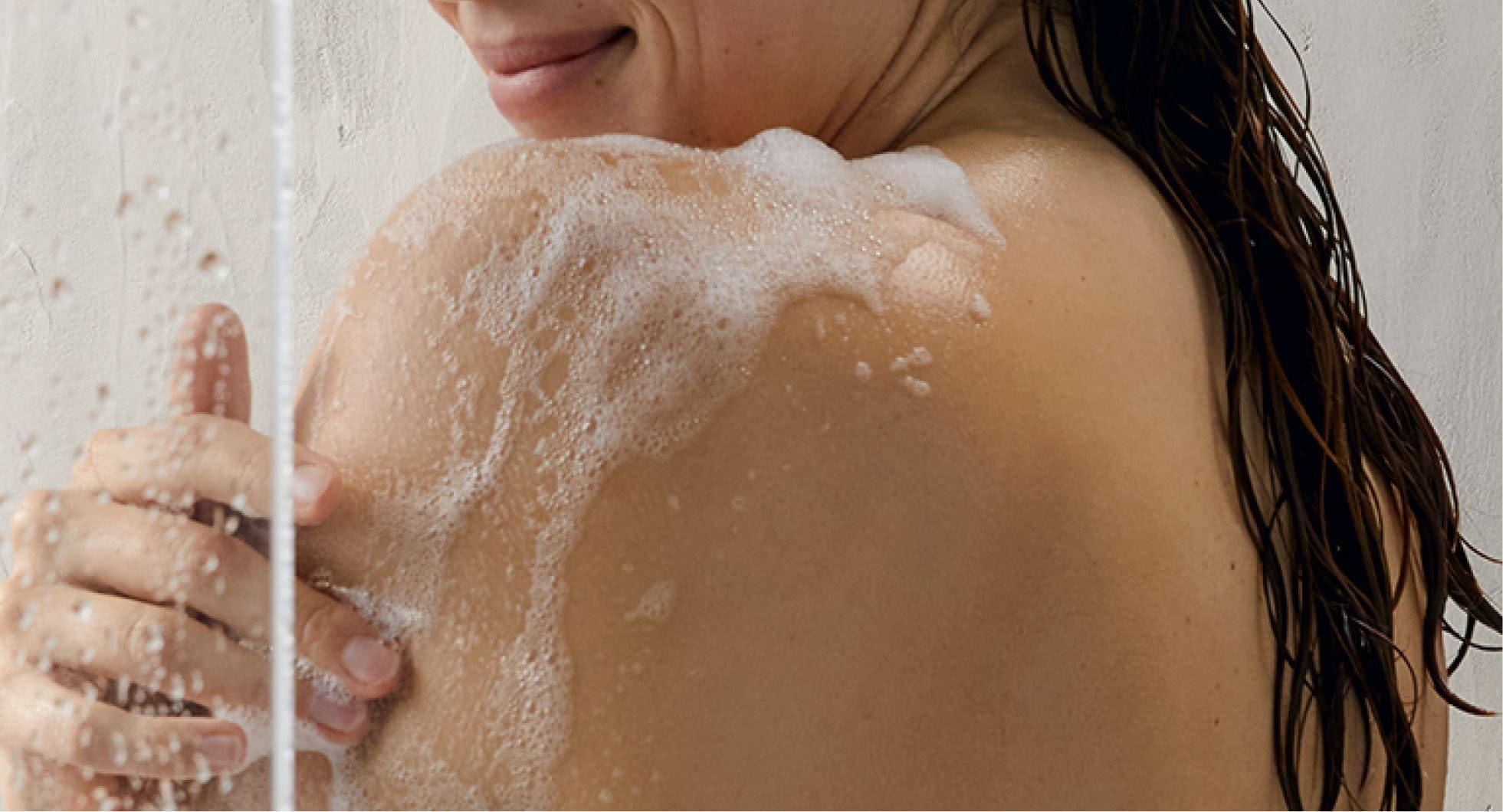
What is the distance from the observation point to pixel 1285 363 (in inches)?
29.2

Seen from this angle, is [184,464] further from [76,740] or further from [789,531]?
[789,531]

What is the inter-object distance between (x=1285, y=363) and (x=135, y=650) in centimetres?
55

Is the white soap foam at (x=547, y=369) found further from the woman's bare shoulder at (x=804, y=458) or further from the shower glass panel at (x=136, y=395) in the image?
the shower glass panel at (x=136, y=395)

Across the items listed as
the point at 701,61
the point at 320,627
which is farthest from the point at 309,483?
the point at 701,61

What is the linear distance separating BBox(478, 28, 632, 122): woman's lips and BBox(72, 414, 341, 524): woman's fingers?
458mm

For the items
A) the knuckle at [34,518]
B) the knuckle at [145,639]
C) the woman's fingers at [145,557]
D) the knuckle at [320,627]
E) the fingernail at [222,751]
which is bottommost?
the fingernail at [222,751]

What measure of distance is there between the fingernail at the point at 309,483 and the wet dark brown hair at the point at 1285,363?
40 centimetres

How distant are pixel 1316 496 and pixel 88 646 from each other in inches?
21.6

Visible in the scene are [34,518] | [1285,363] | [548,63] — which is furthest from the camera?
A: [548,63]

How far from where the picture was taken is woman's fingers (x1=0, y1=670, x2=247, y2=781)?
1.34 ft

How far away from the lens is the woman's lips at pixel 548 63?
85cm

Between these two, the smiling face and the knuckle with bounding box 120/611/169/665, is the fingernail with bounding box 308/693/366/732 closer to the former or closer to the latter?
the knuckle with bounding box 120/611/169/665

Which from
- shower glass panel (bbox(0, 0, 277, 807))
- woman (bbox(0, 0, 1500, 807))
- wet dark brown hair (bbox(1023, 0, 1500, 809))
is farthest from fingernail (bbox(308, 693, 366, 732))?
wet dark brown hair (bbox(1023, 0, 1500, 809))

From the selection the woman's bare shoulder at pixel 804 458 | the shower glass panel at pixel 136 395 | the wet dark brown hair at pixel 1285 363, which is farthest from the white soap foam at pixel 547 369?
the wet dark brown hair at pixel 1285 363
